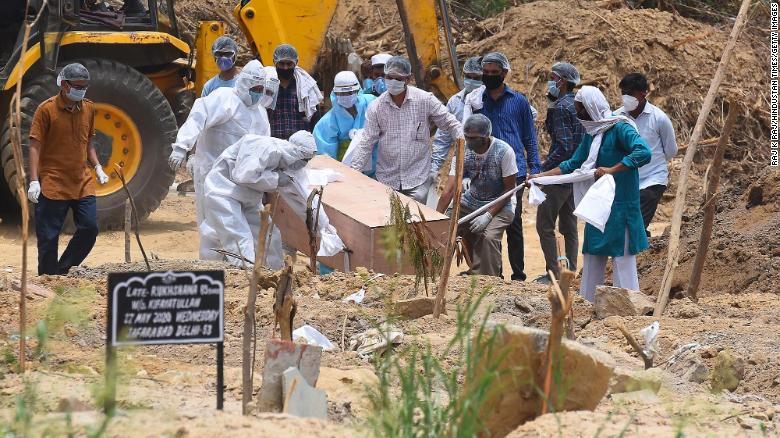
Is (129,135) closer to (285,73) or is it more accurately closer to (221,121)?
(285,73)

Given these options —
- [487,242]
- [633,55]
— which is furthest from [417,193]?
[633,55]

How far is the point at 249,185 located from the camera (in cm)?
800

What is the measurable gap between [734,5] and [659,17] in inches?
83.2

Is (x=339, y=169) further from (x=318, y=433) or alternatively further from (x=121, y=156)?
(x=318, y=433)

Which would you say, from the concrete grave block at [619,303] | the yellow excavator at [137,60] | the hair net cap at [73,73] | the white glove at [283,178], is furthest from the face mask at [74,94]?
the concrete grave block at [619,303]

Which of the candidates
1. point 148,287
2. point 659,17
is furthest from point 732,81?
point 148,287

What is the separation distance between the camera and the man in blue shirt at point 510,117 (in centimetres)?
884

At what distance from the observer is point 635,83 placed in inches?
309

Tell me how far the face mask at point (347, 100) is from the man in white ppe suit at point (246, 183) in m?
1.37

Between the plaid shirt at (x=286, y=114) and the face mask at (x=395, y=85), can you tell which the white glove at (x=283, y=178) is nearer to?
the face mask at (x=395, y=85)

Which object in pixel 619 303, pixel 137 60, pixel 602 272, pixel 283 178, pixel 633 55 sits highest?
pixel 633 55

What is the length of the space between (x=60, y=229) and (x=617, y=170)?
132 inches

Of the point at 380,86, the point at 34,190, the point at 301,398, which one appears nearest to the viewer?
the point at 301,398

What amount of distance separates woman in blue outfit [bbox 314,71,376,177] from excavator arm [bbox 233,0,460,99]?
261cm
